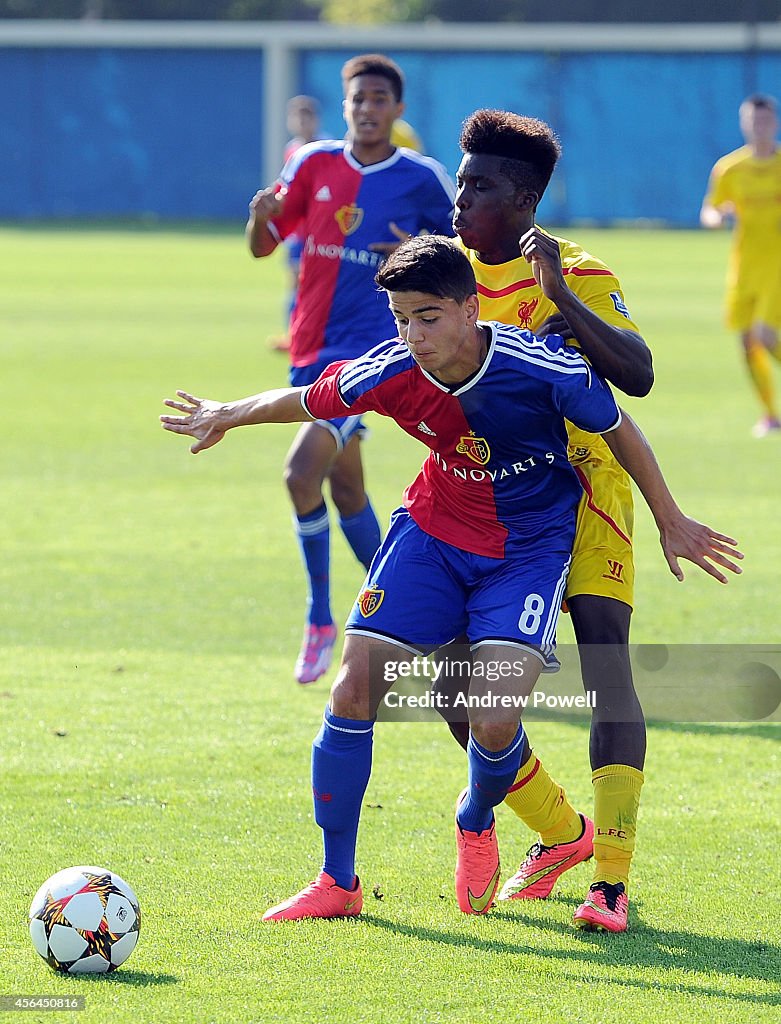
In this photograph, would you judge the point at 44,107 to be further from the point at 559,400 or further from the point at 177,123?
the point at 559,400

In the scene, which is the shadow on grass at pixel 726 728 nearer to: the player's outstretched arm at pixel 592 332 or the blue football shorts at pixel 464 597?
the blue football shorts at pixel 464 597

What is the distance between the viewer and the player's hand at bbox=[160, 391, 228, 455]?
464 cm

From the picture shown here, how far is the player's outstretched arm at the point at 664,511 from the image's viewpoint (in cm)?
441

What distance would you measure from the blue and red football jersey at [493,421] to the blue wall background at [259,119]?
42113 mm

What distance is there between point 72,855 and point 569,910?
4.64 feet

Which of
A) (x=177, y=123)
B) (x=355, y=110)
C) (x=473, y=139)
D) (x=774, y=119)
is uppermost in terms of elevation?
(x=473, y=139)

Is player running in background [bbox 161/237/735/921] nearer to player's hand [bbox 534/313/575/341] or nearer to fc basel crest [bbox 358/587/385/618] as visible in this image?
fc basel crest [bbox 358/587/385/618]

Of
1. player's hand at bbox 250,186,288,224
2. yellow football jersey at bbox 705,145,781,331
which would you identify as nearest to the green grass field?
player's hand at bbox 250,186,288,224

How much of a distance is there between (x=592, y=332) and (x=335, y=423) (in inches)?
124

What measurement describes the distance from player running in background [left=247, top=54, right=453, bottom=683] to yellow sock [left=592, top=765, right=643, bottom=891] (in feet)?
9.90

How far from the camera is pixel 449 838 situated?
516cm

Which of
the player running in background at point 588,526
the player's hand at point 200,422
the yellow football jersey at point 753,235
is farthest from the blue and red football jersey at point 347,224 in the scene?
the yellow football jersey at point 753,235

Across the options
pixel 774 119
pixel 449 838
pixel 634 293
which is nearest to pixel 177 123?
pixel 634 293

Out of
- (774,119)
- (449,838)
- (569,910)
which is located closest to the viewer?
(569,910)
